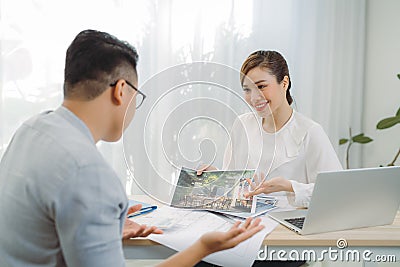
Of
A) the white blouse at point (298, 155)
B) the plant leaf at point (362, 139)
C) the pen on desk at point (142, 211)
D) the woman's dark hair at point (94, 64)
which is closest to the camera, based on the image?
the woman's dark hair at point (94, 64)

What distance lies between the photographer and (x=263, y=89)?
1.85m

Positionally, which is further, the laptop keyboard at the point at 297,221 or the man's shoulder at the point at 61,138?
the laptop keyboard at the point at 297,221

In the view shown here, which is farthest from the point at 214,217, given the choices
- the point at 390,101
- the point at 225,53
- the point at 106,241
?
the point at 390,101

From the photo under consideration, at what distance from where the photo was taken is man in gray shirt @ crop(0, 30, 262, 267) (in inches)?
36.5

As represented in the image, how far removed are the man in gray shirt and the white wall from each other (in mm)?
2154

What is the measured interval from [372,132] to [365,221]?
1.81 meters

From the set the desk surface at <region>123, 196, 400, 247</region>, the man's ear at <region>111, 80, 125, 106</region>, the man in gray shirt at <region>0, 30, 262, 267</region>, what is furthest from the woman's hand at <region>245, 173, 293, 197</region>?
the man's ear at <region>111, 80, 125, 106</region>

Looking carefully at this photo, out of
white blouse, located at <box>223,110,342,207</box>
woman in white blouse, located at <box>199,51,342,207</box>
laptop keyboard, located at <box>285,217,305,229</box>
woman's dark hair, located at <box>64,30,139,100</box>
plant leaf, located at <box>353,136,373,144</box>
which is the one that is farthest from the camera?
plant leaf, located at <box>353,136,373,144</box>

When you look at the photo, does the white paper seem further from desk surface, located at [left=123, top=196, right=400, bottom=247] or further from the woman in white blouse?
the woman in white blouse

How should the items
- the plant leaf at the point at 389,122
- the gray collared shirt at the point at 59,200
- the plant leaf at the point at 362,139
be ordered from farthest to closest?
the plant leaf at the point at 362,139 < the plant leaf at the point at 389,122 < the gray collared shirt at the point at 59,200

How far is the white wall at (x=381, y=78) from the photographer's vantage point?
9.84 feet

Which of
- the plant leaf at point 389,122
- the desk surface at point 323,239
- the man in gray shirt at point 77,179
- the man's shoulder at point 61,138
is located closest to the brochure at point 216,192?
the desk surface at point 323,239

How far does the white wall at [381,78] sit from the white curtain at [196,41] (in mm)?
55

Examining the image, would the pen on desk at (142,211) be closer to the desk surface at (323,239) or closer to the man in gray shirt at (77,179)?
the desk surface at (323,239)
